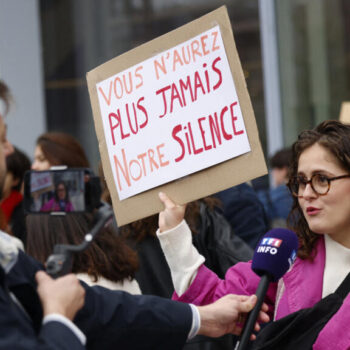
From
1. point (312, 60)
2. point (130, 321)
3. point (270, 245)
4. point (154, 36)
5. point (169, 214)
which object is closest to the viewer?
point (130, 321)

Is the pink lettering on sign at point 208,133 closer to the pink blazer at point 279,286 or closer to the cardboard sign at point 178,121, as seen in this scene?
the cardboard sign at point 178,121

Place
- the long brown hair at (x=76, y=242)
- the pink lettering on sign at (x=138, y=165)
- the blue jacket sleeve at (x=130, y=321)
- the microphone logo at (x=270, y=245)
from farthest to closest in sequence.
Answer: the long brown hair at (x=76, y=242) → the pink lettering on sign at (x=138, y=165) → the microphone logo at (x=270, y=245) → the blue jacket sleeve at (x=130, y=321)

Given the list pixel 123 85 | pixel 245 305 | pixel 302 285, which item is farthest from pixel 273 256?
pixel 123 85

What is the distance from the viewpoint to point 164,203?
276cm

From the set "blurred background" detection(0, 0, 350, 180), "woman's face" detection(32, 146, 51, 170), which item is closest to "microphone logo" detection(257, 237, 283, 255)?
"woman's face" detection(32, 146, 51, 170)

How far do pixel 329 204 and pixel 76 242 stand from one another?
111 centimetres

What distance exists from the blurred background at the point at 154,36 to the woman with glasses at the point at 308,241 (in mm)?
5507

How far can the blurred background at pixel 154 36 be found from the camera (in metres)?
8.45

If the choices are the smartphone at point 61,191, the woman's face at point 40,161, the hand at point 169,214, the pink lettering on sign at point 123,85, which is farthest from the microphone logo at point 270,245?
the woman's face at point 40,161

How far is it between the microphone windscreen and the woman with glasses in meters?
0.24

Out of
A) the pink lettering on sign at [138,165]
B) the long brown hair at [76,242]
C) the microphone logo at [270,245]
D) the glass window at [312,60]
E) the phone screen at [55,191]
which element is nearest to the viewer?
the phone screen at [55,191]

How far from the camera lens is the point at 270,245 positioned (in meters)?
2.49

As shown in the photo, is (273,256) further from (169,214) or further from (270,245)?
(169,214)

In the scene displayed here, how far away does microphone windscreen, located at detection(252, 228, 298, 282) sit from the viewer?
2.41m
